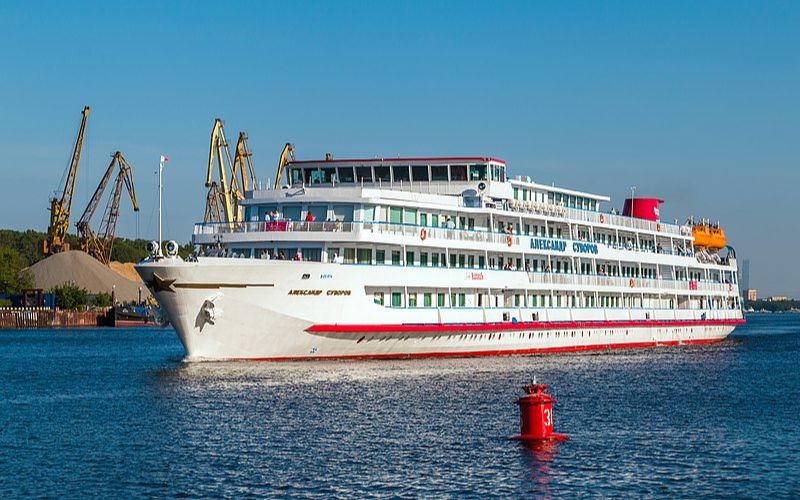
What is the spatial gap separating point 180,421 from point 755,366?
118 feet

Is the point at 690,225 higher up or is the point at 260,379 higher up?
the point at 690,225

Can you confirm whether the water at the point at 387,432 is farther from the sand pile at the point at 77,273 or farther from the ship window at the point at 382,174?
the sand pile at the point at 77,273

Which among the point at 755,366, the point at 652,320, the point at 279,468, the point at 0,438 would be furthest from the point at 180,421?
the point at 652,320

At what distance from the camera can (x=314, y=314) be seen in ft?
166

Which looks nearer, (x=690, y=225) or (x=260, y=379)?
(x=260, y=379)

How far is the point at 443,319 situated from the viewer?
56.8m

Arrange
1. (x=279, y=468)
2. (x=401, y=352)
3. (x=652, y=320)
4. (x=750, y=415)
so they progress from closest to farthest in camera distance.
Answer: (x=279, y=468) → (x=750, y=415) → (x=401, y=352) → (x=652, y=320)

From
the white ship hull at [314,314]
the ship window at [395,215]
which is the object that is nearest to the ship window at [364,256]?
the white ship hull at [314,314]

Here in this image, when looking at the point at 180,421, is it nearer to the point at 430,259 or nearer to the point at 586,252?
the point at 430,259

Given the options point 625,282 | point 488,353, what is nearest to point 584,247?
point 625,282

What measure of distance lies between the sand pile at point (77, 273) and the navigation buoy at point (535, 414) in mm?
138085

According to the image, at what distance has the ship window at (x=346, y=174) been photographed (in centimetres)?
6184

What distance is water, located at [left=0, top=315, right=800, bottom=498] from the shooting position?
85.3 feet

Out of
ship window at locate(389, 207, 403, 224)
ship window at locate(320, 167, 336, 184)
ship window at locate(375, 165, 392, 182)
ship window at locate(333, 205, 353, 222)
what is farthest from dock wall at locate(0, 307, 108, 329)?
ship window at locate(389, 207, 403, 224)
